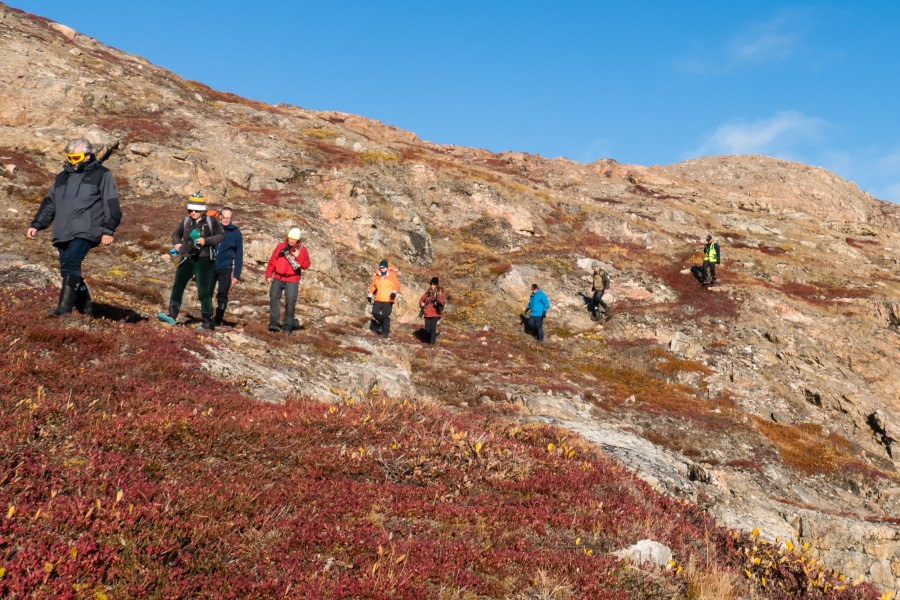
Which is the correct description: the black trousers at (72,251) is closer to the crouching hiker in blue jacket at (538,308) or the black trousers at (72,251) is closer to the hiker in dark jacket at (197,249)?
the hiker in dark jacket at (197,249)

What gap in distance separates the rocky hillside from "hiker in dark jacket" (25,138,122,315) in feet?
5.01

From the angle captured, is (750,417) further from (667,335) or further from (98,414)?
(98,414)

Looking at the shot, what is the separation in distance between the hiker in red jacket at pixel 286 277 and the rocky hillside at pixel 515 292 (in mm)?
891

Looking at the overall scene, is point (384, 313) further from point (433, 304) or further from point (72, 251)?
point (72, 251)

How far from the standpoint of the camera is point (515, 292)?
34688 millimetres

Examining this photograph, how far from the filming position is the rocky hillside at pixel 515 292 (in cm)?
1454

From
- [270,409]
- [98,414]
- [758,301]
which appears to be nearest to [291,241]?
[270,409]

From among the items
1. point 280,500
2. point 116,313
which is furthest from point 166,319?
point 280,500

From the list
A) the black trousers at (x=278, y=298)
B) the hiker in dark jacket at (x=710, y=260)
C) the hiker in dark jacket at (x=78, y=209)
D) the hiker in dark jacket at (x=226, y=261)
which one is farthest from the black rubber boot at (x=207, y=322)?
the hiker in dark jacket at (x=710, y=260)

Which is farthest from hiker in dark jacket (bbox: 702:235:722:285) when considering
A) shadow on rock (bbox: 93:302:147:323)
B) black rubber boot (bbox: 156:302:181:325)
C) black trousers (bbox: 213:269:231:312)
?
shadow on rock (bbox: 93:302:147:323)

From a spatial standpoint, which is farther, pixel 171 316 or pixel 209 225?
pixel 171 316

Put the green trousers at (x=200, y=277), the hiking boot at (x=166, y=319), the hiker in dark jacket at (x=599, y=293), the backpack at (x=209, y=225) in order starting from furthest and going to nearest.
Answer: the hiker in dark jacket at (x=599, y=293)
the hiking boot at (x=166, y=319)
the green trousers at (x=200, y=277)
the backpack at (x=209, y=225)

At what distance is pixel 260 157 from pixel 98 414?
38727 millimetres

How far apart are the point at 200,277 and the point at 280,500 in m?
9.69
